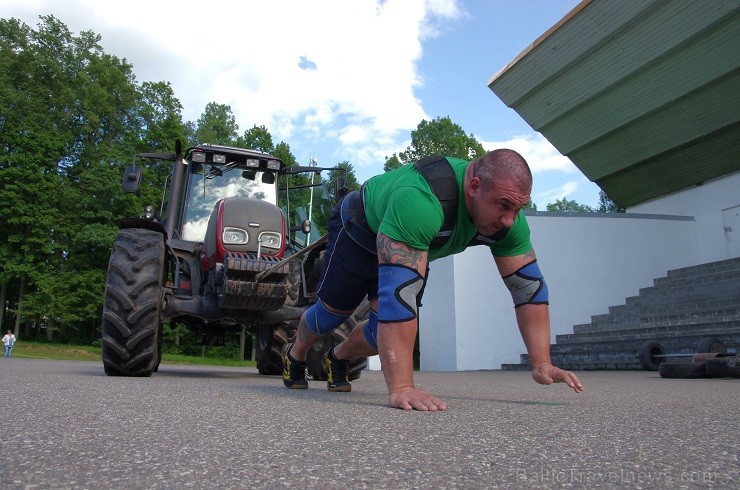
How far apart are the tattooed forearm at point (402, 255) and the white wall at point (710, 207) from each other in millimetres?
15884

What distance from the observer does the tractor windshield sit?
22.7 ft

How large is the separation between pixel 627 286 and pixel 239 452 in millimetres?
16465

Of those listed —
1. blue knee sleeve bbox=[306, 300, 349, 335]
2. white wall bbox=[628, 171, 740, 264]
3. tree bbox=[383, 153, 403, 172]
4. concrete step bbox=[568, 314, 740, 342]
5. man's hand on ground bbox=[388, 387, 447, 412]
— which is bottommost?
man's hand on ground bbox=[388, 387, 447, 412]

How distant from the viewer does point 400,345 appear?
9.25ft

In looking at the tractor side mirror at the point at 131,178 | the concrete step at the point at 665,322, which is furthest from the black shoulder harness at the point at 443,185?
the concrete step at the point at 665,322

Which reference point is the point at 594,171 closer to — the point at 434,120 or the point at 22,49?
the point at 434,120

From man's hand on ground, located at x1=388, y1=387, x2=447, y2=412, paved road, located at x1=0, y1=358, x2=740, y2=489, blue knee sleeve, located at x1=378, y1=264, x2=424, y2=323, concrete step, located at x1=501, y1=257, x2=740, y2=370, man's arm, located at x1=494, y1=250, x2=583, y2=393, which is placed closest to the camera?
paved road, located at x1=0, y1=358, x2=740, y2=489

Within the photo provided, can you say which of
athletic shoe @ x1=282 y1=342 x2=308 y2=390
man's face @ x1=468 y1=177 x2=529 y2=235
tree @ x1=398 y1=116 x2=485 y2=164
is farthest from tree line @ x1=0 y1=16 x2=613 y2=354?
man's face @ x1=468 y1=177 x2=529 y2=235

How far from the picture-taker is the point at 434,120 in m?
34.8

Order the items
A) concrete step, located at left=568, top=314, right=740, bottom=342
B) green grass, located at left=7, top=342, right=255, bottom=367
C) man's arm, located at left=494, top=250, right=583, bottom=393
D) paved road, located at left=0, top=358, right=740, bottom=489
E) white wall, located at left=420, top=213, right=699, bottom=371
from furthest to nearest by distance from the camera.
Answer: green grass, located at left=7, top=342, right=255, bottom=367 < white wall, located at left=420, top=213, right=699, bottom=371 < concrete step, located at left=568, top=314, right=740, bottom=342 < man's arm, located at left=494, top=250, right=583, bottom=393 < paved road, located at left=0, top=358, right=740, bottom=489

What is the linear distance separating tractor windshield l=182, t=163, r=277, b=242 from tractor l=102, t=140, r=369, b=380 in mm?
11

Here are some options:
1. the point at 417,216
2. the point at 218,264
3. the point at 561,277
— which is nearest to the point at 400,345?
the point at 417,216

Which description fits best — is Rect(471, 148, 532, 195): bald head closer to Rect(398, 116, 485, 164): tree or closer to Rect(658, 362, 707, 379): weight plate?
Rect(658, 362, 707, 379): weight plate

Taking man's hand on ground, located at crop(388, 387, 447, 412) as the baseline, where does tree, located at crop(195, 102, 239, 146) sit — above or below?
above
